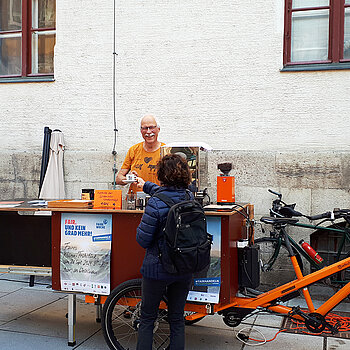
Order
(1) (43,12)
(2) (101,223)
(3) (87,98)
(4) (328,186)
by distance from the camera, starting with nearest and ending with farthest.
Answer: (2) (101,223)
(4) (328,186)
(3) (87,98)
(1) (43,12)

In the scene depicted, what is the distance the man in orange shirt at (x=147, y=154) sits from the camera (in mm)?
5094

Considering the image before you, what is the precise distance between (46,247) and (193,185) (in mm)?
1789

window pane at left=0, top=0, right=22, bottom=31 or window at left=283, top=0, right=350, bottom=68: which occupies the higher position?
window pane at left=0, top=0, right=22, bottom=31

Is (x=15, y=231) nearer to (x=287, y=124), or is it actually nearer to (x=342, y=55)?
Answer: (x=287, y=124)

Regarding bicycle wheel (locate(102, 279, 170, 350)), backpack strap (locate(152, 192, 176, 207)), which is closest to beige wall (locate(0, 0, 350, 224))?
bicycle wheel (locate(102, 279, 170, 350))

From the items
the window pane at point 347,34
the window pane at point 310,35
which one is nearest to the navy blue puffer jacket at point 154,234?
the window pane at point 310,35

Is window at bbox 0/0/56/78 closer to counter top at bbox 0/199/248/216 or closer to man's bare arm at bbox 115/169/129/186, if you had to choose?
man's bare arm at bbox 115/169/129/186

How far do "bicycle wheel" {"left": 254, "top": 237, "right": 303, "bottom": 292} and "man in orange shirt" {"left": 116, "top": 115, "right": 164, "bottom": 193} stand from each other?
1979 mm

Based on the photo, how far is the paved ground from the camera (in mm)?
4605

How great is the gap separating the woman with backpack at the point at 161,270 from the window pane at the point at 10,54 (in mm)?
5349

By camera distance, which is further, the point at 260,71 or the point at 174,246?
the point at 260,71

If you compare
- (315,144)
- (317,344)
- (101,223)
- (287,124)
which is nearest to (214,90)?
(287,124)

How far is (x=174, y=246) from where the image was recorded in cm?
348

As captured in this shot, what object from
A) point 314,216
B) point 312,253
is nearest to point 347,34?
point 314,216
